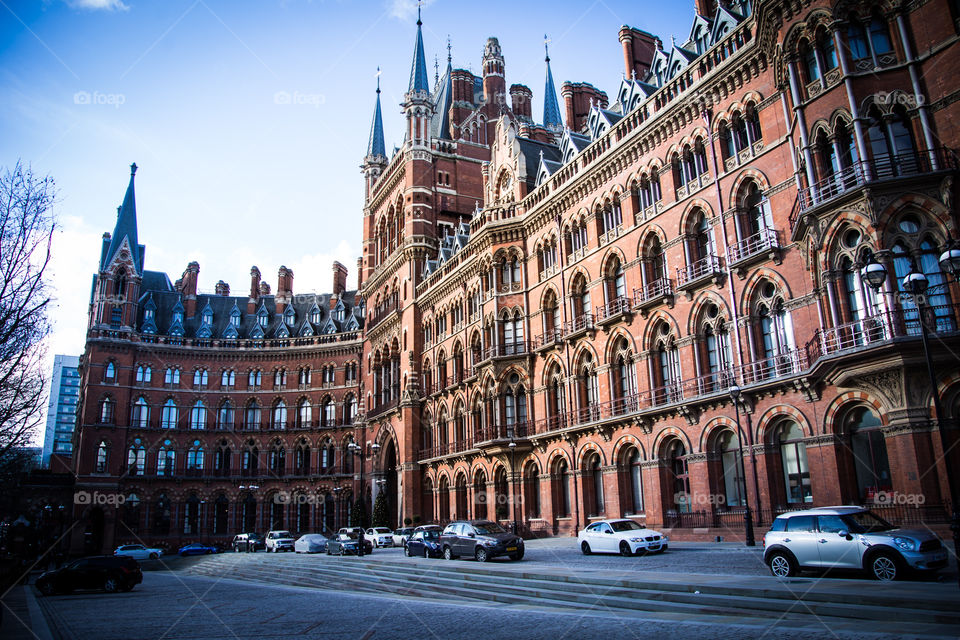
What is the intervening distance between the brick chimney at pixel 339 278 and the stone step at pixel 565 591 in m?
54.2

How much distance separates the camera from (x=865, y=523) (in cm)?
1562

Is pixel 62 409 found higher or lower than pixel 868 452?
higher

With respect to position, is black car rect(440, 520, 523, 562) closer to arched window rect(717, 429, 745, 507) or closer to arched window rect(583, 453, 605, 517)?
arched window rect(717, 429, 745, 507)

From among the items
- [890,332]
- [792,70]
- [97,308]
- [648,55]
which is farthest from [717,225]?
[97,308]

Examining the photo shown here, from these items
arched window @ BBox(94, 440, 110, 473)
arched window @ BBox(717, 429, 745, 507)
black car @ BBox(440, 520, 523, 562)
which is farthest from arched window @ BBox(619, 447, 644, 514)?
arched window @ BBox(94, 440, 110, 473)

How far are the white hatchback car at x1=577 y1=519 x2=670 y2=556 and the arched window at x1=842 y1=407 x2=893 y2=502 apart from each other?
22.2ft

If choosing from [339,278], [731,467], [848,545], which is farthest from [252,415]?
[848,545]

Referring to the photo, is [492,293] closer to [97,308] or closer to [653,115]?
[653,115]

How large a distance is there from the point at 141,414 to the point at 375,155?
34.9 metres

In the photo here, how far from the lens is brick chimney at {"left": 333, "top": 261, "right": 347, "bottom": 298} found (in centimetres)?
7988

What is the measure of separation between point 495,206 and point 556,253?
6.12 meters

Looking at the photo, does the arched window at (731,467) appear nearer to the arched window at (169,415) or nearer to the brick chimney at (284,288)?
the arched window at (169,415)

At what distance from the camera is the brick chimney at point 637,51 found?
38.6 metres

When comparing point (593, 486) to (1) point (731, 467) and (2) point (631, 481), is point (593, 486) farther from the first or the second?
(1) point (731, 467)
